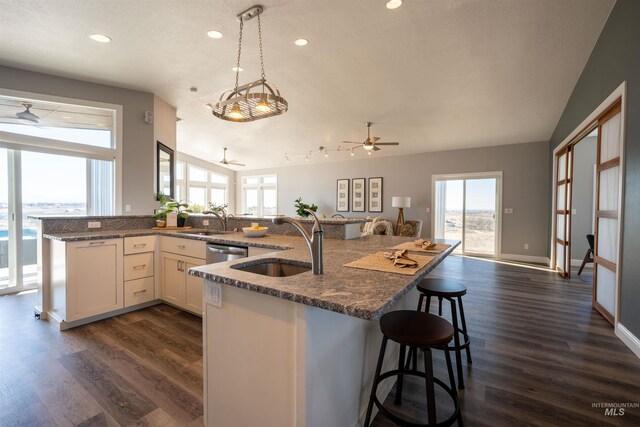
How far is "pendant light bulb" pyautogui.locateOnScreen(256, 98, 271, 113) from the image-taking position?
198 centimetres

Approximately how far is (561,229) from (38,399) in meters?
6.74

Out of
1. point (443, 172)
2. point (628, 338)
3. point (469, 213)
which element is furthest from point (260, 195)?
point (628, 338)

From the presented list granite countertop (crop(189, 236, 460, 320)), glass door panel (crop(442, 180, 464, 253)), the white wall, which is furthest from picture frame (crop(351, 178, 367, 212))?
granite countertop (crop(189, 236, 460, 320))

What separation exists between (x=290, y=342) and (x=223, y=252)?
167 centimetres

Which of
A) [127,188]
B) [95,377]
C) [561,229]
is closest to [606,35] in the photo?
[561,229]

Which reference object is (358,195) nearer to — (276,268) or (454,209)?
(454,209)

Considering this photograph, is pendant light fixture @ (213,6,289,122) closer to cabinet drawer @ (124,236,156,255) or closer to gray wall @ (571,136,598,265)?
cabinet drawer @ (124,236,156,255)

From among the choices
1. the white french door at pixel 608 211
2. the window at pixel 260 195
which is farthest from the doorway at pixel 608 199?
the window at pixel 260 195

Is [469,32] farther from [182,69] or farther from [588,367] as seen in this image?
[182,69]

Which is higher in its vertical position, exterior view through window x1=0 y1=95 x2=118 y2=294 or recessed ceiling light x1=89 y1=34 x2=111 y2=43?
recessed ceiling light x1=89 y1=34 x2=111 y2=43

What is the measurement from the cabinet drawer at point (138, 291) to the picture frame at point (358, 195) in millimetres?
5826

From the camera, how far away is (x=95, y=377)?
1.85 metres

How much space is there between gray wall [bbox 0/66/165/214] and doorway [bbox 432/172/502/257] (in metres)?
6.07

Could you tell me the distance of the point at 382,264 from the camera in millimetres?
1521
